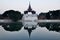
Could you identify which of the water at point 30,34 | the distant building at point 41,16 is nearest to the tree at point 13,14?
the distant building at point 41,16

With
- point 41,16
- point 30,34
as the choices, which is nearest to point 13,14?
point 41,16

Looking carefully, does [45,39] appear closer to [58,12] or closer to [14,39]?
[14,39]

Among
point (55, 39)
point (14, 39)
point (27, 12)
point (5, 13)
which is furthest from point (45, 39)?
point (27, 12)

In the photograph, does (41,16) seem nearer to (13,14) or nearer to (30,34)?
(13,14)

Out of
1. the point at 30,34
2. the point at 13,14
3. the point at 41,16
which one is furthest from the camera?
the point at 41,16

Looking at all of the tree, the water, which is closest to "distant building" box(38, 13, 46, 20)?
the tree

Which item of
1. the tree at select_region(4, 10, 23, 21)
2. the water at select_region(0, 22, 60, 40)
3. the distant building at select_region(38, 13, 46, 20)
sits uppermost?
the water at select_region(0, 22, 60, 40)

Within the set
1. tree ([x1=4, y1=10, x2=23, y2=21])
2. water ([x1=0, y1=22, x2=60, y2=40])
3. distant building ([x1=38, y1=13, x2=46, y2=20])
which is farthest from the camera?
distant building ([x1=38, y1=13, x2=46, y2=20])

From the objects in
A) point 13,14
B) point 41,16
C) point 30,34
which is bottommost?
point 41,16

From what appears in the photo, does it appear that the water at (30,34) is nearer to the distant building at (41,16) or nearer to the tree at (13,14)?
the tree at (13,14)

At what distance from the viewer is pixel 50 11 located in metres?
24.3

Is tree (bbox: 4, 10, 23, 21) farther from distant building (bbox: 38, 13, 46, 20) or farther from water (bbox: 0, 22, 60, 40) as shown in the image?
water (bbox: 0, 22, 60, 40)

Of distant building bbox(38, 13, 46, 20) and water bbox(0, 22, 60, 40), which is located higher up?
water bbox(0, 22, 60, 40)

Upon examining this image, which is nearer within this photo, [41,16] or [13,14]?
[13,14]
